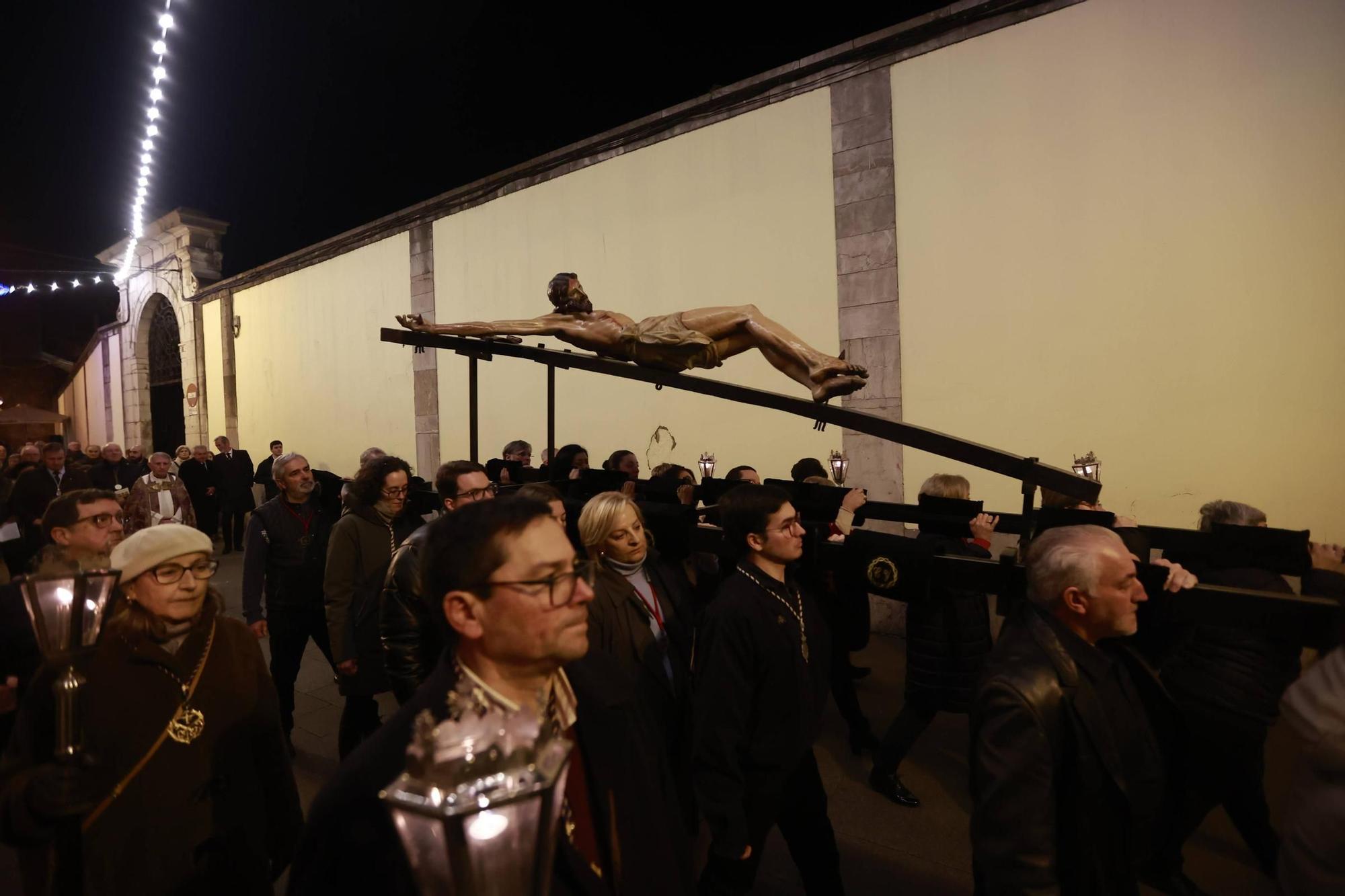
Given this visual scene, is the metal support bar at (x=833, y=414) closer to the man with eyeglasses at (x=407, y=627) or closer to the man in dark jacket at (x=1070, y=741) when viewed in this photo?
the man in dark jacket at (x=1070, y=741)

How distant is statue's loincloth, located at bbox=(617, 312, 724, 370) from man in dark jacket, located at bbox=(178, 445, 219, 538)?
10256 millimetres

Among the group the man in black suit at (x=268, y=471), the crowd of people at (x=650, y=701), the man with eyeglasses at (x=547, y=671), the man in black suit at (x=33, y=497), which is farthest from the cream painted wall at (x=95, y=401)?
the man with eyeglasses at (x=547, y=671)

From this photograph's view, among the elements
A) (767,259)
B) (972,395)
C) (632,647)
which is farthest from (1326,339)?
(632,647)

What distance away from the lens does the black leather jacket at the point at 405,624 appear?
302 centimetres

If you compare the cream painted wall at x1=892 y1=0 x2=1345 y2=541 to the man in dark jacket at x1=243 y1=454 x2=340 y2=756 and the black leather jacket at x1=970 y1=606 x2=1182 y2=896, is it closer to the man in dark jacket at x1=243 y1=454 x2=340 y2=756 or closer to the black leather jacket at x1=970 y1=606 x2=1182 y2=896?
the black leather jacket at x1=970 y1=606 x2=1182 y2=896

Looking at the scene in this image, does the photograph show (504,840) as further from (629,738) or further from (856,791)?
(856,791)

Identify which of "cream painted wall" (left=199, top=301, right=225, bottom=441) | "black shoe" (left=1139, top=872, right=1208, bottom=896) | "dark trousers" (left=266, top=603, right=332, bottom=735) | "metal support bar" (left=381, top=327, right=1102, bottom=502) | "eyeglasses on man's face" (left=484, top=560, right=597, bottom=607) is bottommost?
"black shoe" (left=1139, top=872, right=1208, bottom=896)

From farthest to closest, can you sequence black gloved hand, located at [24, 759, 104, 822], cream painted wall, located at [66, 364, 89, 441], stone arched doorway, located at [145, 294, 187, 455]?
cream painted wall, located at [66, 364, 89, 441] → stone arched doorway, located at [145, 294, 187, 455] → black gloved hand, located at [24, 759, 104, 822]

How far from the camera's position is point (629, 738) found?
1.48 metres

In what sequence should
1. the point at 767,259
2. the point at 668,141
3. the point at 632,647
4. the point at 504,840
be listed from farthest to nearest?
the point at 668,141
the point at 767,259
the point at 632,647
the point at 504,840

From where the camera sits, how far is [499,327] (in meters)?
4.22

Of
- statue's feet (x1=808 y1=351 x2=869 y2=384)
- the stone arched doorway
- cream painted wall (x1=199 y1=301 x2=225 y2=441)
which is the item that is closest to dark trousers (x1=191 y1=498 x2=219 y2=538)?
cream painted wall (x1=199 y1=301 x2=225 y2=441)

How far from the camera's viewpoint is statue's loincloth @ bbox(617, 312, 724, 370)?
398cm

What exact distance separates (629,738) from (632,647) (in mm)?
1163
